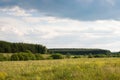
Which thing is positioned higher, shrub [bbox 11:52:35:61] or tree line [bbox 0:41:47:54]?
tree line [bbox 0:41:47:54]

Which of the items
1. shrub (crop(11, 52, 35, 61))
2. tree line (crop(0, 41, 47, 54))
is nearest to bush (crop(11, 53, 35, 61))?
shrub (crop(11, 52, 35, 61))

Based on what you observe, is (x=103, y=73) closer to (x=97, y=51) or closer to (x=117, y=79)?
(x=117, y=79)

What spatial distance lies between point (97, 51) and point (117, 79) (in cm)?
12122

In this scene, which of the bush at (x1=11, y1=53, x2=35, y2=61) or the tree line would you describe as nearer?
the bush at (x1=11, y1=53, x2=35, y2=61)

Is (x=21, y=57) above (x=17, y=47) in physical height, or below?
below

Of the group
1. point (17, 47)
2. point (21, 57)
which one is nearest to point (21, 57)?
point (21, 57)

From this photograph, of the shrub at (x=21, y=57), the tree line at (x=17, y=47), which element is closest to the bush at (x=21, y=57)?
the shrub at (x=21, y=57)

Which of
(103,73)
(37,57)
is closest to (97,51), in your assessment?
(37,57)

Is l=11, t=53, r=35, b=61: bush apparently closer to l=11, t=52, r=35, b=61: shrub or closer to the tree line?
l=11, t=52, r=35, b=61: shrub

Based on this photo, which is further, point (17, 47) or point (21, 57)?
point (17, 47)

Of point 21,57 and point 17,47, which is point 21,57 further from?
point 17,47

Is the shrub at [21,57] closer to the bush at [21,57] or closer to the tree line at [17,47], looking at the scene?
the bush at [21,57]

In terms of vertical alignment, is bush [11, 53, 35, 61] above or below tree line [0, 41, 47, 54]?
below

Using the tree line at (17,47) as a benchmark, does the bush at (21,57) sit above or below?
below
